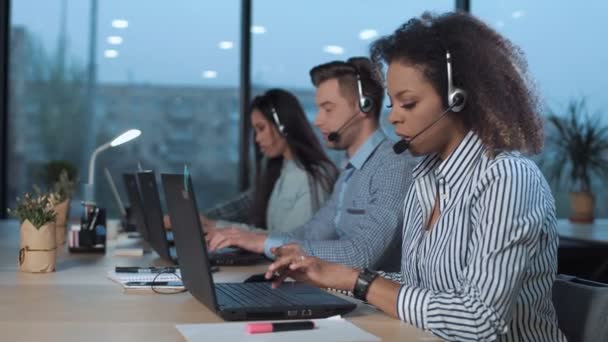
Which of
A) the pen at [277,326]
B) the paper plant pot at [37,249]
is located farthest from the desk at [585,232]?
the pen at [277,326]

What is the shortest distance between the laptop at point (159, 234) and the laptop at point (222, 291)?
0.72m

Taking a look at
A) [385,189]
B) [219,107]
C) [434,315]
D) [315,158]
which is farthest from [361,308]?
[219,107]

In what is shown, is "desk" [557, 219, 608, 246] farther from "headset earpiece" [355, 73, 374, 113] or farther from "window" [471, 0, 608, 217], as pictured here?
"headset earpiece" [355, 73, 374, 113]

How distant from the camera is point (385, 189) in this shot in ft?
8.86

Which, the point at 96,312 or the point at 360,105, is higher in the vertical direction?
the point at 360,105

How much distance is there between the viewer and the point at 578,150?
17.5ft

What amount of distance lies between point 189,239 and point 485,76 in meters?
0.69

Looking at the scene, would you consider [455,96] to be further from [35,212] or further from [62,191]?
[62,191]

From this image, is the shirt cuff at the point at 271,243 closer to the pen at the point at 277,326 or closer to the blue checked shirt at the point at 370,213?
the blue checked shirt at the point at 370,213

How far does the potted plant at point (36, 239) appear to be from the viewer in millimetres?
2471

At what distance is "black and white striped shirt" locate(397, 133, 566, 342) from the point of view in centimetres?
166

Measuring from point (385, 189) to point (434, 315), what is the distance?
1041 mm

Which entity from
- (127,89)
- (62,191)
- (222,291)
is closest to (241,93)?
(127,89)

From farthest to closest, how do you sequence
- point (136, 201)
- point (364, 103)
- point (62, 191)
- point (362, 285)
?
point (62, 191) < point (136, 201) < point (364, 103) < point (362, 285)
